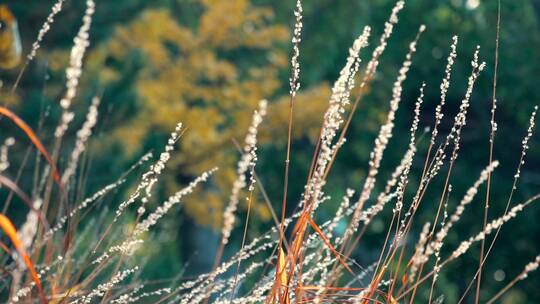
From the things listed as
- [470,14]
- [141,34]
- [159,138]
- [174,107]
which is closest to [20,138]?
[159,138]

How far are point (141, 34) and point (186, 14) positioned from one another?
205 centimetres

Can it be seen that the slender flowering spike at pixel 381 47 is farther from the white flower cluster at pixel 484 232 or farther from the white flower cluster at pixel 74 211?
the white flower cluster at pixel 74 211

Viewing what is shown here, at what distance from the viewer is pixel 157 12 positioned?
41.4ft

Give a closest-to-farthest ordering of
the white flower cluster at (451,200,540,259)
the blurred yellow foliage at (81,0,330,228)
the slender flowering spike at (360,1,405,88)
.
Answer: the white flower cluster at (451,200,540,259), the slender flowering spike at (360,1,405,88), the blurred yellow foliage at (81,0,330,228)

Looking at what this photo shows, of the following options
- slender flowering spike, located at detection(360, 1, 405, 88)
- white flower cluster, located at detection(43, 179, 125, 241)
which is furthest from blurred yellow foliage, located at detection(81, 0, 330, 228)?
slender flowering spike, located at detection(360, 1, 405, 88)

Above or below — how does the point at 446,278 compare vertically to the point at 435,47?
below

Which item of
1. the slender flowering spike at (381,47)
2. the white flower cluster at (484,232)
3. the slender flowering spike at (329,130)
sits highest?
the slender flowering spike at (381,47)

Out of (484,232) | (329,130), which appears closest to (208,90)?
(329,130)

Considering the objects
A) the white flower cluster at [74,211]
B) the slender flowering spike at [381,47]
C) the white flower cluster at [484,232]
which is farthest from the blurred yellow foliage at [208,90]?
the white flower cluster at [484,232]

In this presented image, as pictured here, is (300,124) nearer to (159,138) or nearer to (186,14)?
(159,138)

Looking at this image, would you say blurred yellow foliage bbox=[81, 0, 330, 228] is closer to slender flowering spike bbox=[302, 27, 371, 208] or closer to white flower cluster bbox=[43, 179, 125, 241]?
white flower cluster bbox=[43, 179, 125, 241]

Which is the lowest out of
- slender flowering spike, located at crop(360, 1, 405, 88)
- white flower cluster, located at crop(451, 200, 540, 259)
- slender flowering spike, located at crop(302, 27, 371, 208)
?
white flower cluster, located at crop(451, 200, 540, 259)

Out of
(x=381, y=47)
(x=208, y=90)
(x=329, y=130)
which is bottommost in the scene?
(x=329, y=130)

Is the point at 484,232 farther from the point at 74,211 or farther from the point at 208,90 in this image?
the point at 208,90
